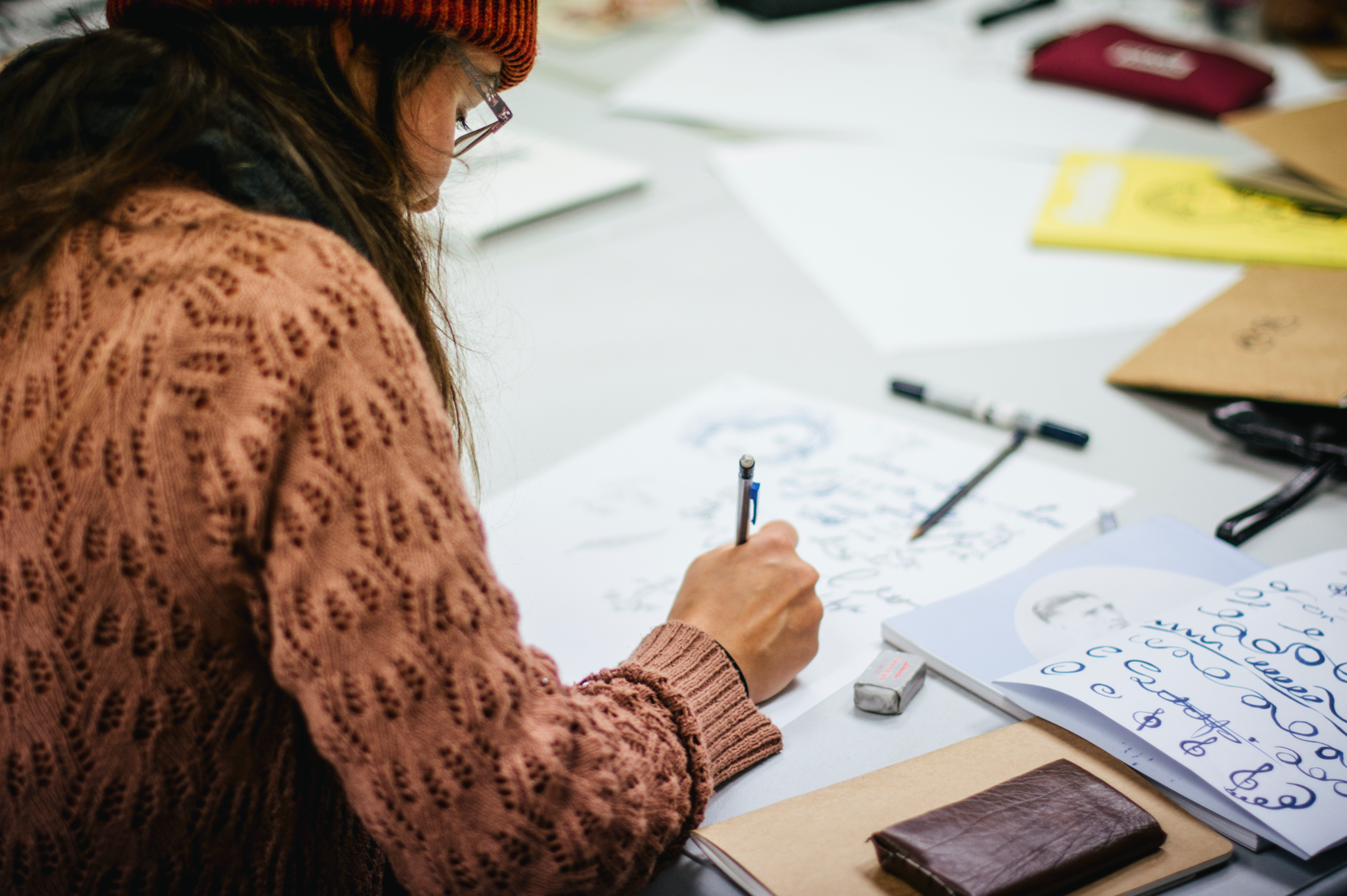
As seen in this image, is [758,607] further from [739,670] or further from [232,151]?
[232,151]

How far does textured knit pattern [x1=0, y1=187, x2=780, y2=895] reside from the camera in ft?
1.38

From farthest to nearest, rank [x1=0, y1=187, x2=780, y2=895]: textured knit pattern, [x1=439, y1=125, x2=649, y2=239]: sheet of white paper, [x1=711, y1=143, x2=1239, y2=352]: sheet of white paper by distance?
Answer: [x1=439, y1=125, x2=649, y2=239]: sheet of white paper < [x1=711, y1=143, x2=1239, y2=352]: sheet of white paper < [x1=0, y1=187, x2=780, y2=895]: textured knit pattern

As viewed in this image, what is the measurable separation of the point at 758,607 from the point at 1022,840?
0.22 m

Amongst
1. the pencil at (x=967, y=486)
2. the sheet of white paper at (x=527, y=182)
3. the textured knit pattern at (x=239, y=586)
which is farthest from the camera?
the sheet of white paper at (x=527, y=182)

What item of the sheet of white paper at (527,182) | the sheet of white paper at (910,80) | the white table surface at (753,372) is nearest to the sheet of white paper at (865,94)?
the sheet of white paper at (910,80)

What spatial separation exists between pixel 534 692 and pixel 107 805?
0.19m

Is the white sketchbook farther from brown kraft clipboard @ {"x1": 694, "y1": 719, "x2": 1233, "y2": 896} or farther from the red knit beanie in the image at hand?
the red knit beanie

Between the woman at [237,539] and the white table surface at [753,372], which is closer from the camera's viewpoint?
the woman at [237,539]

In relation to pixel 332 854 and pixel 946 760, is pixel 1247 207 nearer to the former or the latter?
pixel 946 760

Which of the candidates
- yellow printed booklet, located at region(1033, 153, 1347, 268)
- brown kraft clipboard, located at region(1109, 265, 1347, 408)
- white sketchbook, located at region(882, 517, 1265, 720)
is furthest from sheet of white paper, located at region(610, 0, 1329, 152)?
white sketchbook, located at region(882, 517, 1265, 720)

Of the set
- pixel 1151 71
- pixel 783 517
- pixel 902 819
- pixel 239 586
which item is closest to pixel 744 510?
pixel 783 517

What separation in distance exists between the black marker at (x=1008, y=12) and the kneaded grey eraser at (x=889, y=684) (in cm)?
152

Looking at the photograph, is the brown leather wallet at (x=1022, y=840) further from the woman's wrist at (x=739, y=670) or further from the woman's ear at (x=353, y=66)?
the woman's ear at (x=353, y=66)

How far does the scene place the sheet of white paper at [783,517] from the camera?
27.6 inches
